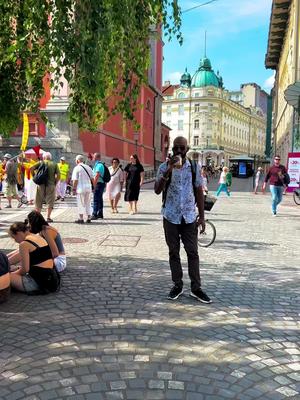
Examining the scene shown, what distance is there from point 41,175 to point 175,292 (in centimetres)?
655

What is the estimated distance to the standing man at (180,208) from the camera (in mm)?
5363

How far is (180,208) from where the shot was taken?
17.6 feet

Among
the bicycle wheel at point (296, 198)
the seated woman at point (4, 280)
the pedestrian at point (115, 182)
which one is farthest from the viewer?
the bicycle wheel at point (296, 198)

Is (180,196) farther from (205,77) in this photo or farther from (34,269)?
(205,77)

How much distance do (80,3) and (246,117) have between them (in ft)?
476

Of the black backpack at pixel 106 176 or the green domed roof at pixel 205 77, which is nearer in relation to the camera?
the black backpack at pixel 106 176

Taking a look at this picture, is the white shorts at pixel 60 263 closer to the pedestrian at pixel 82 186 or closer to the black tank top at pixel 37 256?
the black tank top at pixel 37 256

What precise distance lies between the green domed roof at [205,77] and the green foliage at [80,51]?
11922 cm

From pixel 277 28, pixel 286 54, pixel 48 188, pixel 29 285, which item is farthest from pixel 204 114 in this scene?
pixel 29 285

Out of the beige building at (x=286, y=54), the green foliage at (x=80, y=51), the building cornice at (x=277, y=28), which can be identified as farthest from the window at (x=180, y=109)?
the green foliage at (x=80, y=51)

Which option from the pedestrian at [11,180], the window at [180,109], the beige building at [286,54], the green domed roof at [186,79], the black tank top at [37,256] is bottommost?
the black tank top at [37,256]

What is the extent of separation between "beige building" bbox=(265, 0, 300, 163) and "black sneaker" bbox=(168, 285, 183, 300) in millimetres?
17882

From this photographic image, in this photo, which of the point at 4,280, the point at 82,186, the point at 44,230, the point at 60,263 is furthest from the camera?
the point at 82,186

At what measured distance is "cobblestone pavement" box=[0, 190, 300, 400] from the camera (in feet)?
11.0
